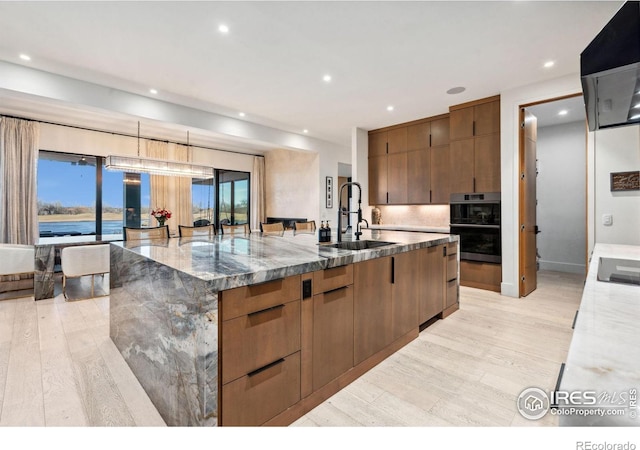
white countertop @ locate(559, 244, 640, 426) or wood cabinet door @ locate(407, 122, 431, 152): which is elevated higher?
wood cabinet door @ locate(407, 122, 431, 152)

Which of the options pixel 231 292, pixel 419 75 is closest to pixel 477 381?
pixel 231 292

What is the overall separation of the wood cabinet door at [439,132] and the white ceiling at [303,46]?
60 cm

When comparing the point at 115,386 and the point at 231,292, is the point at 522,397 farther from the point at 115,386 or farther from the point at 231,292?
the point at 115,386

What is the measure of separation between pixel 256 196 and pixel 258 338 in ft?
22.7

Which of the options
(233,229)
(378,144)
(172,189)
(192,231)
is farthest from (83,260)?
(378,144)

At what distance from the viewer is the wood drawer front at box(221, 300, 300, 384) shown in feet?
4.15

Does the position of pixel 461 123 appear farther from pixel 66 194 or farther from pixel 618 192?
pixel 66 194

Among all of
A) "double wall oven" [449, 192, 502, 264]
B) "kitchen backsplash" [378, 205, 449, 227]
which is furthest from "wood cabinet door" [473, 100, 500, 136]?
"kitchen backsplash" [378, 205, 449, 227]

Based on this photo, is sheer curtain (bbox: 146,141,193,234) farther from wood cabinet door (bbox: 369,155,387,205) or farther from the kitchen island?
the kitchen island

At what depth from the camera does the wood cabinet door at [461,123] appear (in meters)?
4.46

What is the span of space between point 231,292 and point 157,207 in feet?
19.7

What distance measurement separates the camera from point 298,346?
1542 mm

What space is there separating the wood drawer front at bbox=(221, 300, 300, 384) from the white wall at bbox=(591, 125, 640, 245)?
12.5 ft

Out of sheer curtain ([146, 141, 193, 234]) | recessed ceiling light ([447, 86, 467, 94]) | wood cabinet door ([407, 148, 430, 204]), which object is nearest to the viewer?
recessed ceiling light ([447, 86, 467, 94])
